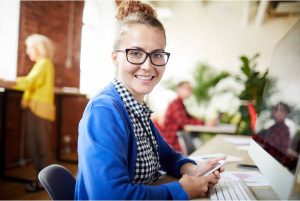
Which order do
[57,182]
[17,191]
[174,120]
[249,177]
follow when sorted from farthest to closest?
1. [174,120]
2. [17,191]
3. [249,177]
4. [57,182]

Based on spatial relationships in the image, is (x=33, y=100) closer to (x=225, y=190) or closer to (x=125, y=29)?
(x=125, y=29)

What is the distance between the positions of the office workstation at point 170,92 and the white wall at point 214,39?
0.08 ft

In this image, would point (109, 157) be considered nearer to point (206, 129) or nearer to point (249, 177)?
point (249, 177)

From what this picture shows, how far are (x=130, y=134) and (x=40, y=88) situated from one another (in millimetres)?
2775

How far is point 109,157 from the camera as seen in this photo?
695mm

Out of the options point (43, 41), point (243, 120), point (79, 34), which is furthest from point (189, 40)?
point (43, 41)

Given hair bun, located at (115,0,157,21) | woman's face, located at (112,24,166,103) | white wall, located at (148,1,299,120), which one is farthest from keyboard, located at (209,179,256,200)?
white wall, located at (148,1,299,120)

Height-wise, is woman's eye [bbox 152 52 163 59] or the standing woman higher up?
woman's eye [bbox 152 52 163 59]

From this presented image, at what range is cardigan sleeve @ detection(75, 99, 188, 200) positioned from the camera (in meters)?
→ 0.68

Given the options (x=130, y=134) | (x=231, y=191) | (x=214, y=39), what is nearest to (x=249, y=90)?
→ (x=231, y=191)

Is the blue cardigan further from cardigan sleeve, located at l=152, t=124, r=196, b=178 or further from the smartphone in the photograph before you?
cardigan sleeve, located at l=152, t=124, r=196, b=178

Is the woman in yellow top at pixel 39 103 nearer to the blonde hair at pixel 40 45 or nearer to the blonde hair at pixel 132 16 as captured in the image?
the blonde hair at pixel 40 45

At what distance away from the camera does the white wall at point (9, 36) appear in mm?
3740

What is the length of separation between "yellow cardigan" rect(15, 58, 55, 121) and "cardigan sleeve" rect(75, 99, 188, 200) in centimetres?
268
